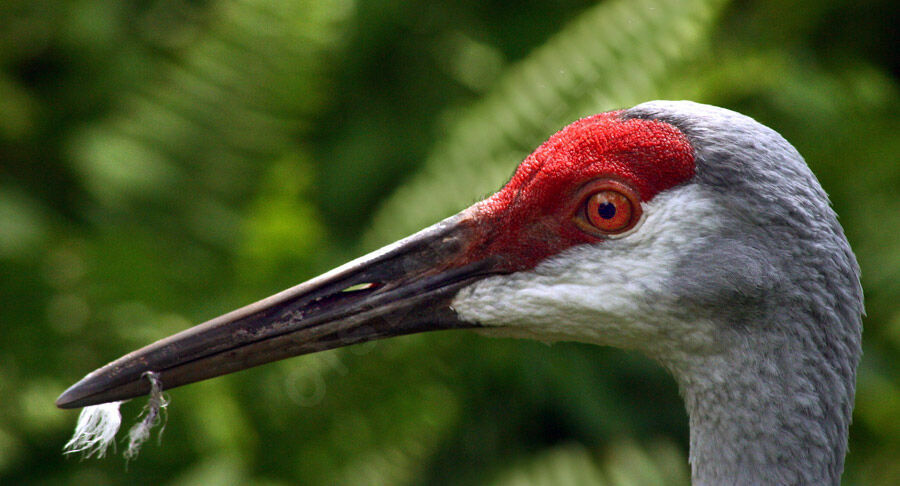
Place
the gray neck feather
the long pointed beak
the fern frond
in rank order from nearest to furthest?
the gray neck feather, the long pointed beak, the fern frond

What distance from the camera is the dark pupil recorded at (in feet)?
7.36

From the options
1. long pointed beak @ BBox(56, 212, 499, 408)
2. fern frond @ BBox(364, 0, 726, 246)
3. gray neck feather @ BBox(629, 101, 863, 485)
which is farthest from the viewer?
fern frond @ BBox(364, 0, 726, 246)

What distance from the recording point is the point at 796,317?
215 cm

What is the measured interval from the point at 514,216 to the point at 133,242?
2654 mm

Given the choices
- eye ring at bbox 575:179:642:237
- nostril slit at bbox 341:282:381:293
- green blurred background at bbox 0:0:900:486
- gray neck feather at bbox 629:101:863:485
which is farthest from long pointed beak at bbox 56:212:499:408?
green blurred background at bbox 0:0:900:486

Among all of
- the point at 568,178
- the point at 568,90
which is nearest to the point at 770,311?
the point at 568,178

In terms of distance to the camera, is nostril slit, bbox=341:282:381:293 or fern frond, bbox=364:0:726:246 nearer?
nostril slit, bbox=341:282:381:293

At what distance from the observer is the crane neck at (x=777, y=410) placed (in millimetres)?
2152

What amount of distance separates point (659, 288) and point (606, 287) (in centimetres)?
12

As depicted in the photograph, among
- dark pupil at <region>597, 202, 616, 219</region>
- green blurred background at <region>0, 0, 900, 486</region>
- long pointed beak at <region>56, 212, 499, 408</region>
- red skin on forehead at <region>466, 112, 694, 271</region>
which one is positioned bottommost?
long pointed beak at <region>56, 212, 499, 408</region>

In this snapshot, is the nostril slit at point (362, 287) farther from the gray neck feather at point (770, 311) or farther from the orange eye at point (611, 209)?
the gray neck feather at point (770, 311)

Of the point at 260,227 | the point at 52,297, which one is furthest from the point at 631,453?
the point at 52,297

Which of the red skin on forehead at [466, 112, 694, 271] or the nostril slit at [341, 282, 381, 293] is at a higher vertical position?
the red skin on forehead at [466, 112, 694, 271]

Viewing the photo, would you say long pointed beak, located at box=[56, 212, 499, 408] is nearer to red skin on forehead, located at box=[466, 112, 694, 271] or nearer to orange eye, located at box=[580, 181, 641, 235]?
red skin on forehead, located at box=[466, 112, 694, 271]
